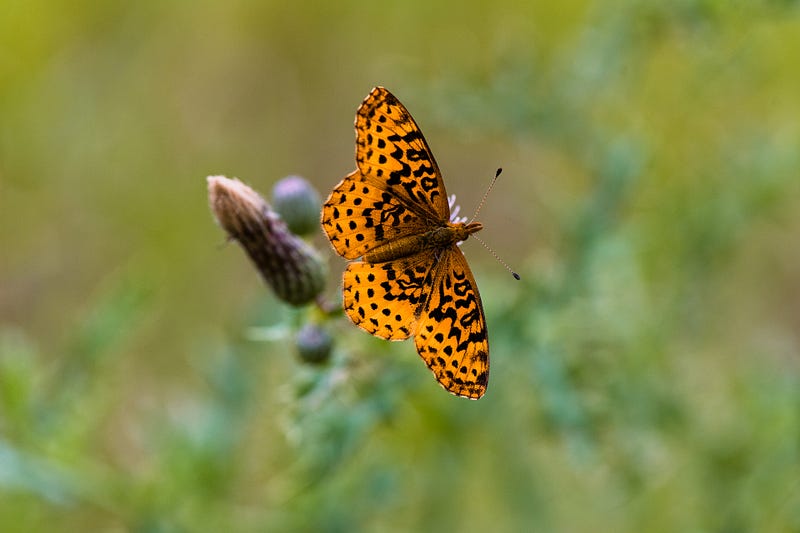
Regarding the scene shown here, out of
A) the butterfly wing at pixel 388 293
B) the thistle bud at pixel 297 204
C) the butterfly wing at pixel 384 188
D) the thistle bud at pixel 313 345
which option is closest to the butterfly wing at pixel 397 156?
the butterfly wing at pixel 384 188

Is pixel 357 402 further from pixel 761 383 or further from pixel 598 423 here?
pixel 761 383

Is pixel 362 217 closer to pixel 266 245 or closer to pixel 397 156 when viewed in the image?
pixel 397 156

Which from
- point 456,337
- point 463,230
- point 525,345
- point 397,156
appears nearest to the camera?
point 456,337

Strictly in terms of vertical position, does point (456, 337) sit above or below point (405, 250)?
below

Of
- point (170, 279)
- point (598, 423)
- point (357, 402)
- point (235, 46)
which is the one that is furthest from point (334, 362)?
point (235, 46)

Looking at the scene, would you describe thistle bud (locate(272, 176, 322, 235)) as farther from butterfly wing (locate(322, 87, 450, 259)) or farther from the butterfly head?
the butterfly head

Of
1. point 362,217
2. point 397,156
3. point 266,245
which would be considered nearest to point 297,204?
point 266,245

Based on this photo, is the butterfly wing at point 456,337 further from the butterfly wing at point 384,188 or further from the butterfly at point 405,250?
the butterfly wing at point 384,188
